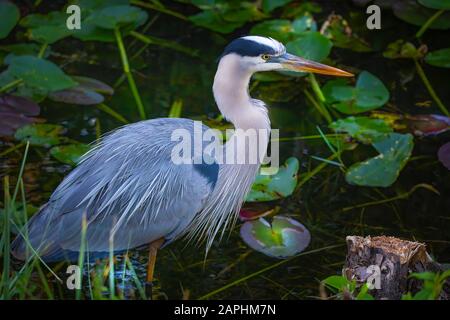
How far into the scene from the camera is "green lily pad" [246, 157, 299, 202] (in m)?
4.72

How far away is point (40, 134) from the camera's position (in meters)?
5.23

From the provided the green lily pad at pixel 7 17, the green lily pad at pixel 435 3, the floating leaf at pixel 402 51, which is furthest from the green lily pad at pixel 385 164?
the green lily pad at pixel 7 17

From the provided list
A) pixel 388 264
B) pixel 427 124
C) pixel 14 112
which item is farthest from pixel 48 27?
pixel 388 264

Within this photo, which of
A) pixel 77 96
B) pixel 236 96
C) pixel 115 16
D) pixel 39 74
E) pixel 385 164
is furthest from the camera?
pixel 115 16

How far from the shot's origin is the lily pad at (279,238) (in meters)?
4.46

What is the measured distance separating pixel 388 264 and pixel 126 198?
1.24m

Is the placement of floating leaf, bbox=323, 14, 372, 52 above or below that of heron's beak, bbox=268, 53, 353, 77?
above

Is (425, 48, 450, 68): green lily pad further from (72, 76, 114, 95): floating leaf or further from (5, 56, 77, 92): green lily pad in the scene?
(5, 56, 77, 92): green lily pad

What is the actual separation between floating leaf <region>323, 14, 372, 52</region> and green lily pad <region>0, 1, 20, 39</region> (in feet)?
6.54

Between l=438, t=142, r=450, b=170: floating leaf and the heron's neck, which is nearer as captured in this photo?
the heron's neck

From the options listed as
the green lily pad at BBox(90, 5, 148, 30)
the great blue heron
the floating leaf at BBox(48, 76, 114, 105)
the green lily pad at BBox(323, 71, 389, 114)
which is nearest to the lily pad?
the great blue heron

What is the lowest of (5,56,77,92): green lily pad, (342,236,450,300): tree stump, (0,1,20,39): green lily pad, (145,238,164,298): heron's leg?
(145,238,164,298): heron's leg

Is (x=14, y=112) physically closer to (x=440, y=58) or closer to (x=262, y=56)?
(x=262, y=56)

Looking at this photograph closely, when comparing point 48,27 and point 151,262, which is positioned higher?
point 48,27
